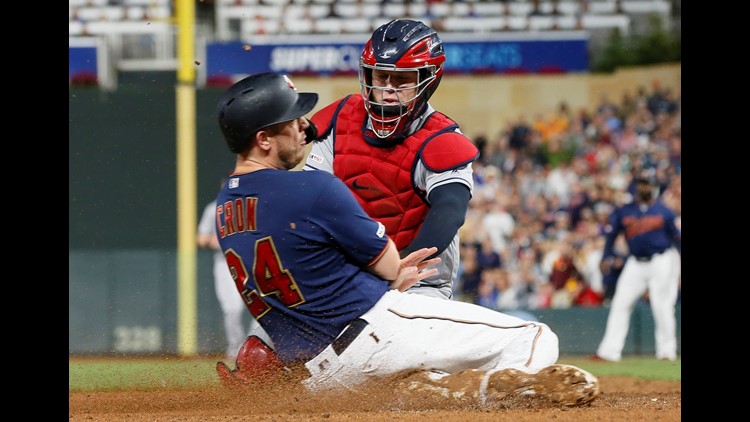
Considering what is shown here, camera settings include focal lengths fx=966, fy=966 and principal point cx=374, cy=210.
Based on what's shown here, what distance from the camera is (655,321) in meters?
12.1

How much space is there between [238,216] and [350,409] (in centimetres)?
108

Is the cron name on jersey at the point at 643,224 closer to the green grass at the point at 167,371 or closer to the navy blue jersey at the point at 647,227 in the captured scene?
the navy blue jersey at the point at 647,227

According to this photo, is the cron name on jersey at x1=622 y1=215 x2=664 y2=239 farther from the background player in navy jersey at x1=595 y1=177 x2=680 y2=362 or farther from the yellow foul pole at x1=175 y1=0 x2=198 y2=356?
the yellow foul pole at x1=175 y1=0 x2=198 y2=356

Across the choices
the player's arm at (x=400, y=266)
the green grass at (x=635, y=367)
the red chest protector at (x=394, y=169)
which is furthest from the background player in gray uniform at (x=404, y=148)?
the green grass at (x=635, y=367)

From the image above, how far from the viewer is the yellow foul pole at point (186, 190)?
1242 cm

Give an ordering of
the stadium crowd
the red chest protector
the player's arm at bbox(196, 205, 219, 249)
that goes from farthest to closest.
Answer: the stadium crowd
the player's arm at bbox(196, 205, 219, 249)
the red chest protector

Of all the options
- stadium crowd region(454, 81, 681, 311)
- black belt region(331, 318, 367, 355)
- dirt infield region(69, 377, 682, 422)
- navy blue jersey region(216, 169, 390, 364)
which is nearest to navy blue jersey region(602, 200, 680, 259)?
stadium crowd region(454, 81, 681, 311)

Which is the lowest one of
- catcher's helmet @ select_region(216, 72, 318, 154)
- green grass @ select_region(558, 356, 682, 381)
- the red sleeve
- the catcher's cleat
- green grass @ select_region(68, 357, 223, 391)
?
green grass @ select_region(558, 356, 682, 381)

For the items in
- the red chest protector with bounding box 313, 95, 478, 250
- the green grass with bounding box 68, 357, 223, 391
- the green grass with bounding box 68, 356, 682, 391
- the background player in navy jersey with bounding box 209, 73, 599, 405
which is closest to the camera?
the background player in navy jersey with bounding box 209, 73, 599, 405

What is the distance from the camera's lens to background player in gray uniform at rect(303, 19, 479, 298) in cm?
518

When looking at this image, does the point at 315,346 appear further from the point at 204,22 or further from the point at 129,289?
the point at 204,22

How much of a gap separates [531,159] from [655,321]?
4.29 m

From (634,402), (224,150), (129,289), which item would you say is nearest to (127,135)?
(224,150)

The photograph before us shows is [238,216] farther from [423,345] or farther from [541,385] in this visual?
[541,385]
